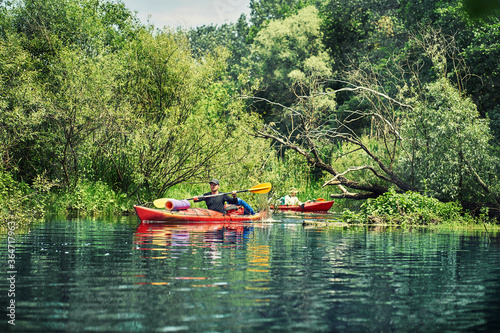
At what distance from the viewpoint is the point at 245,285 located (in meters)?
7.02

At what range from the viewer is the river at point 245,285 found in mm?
5305

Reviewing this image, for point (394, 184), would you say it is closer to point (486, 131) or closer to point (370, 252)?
→ point (486, 131)

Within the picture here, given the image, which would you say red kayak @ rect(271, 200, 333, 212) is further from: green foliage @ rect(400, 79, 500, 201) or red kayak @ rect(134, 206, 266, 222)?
red kayak @ rect(134, 206, 266, 222)

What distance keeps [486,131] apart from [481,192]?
202 centimetres

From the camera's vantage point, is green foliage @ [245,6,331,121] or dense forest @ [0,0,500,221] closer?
dense forest @ [0,0,500,221]

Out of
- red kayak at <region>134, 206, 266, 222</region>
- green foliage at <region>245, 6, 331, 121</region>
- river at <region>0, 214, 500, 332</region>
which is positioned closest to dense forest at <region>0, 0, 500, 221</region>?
red kayak at <region>134, 206, 266, 222</region>

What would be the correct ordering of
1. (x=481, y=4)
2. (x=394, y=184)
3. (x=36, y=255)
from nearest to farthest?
(x=481, y=4)
(x=36, y=255)
(x=394, y=184)

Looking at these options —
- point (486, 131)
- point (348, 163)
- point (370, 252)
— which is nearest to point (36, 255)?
point (370, 252)

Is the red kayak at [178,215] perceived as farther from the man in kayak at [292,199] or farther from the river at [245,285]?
the man in kayak at [292,199]

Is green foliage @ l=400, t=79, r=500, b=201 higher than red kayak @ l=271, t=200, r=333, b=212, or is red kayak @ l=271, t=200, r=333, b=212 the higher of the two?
green foliage @ l=400, t=79, r=500, b=201

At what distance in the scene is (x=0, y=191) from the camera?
15539mm

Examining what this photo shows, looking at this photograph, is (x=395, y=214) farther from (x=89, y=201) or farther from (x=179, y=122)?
(x=89, y=201)

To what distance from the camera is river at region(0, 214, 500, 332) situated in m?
5.30

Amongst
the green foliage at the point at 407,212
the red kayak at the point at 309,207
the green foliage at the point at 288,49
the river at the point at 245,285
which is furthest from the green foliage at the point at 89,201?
the green foliage at the point at 288,49
